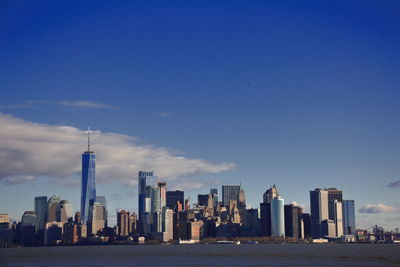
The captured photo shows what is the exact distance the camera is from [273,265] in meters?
142

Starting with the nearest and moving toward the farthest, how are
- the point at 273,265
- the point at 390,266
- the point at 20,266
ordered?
1. the point at 390,266
2. the point at 273,265
3. the point at 20,266

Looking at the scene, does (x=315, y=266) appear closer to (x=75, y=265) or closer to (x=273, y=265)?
(x=273, y=265)

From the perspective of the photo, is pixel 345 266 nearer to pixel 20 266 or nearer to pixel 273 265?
pixel 273 265

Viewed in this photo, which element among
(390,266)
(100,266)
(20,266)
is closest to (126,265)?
(100,266)

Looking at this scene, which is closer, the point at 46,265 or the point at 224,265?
the point at 224,265

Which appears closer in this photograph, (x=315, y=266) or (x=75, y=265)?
(x=315, y=266)

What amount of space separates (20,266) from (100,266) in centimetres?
2179

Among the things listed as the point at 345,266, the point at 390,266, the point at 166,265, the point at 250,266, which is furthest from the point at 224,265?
the point at 390,266

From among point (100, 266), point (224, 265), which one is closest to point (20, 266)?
point (100, 266)

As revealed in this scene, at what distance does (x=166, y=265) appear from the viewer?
5817 inches

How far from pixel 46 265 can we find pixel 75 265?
8614mm

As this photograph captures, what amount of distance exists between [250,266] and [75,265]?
44.6m

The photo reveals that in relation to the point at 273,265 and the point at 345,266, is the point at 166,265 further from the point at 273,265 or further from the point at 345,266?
the point at 345,266

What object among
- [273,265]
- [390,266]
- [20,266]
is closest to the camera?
[390,266]
